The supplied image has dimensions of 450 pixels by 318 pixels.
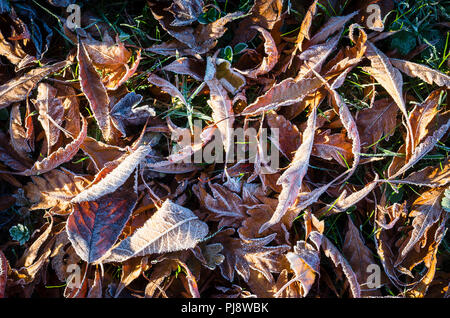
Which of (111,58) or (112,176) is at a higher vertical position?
(111,58)

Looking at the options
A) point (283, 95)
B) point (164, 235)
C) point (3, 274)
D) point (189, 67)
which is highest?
point (189, 67)

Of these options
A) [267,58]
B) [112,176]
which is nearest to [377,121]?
[267,58]

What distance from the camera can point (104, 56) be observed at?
1.69m

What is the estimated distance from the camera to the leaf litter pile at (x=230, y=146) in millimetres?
1644

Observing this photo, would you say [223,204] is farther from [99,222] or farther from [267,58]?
[267,58]

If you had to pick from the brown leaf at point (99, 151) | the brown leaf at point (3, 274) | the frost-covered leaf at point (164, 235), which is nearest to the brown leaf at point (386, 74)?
the frost-covered leaf at point (164, 235)

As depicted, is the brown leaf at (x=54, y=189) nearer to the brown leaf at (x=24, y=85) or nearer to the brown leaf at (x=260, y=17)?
the brown leaf at (x=24, y=85)

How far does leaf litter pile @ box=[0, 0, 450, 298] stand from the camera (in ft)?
5.39

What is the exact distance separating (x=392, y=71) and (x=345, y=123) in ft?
1.09

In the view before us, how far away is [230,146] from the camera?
66.7 inches

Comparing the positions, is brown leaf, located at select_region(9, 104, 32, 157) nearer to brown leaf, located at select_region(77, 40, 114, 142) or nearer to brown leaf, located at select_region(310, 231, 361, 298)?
brown leaf, located at select_region(77, 40, 114, 142)

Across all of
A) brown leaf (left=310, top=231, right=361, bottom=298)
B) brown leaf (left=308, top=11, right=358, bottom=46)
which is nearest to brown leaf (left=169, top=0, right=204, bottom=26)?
brown leaf (left=308, top=11, right=358, bottom=46)

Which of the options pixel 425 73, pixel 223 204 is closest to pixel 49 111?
pixel 223 204

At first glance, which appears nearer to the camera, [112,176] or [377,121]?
[112,176]
